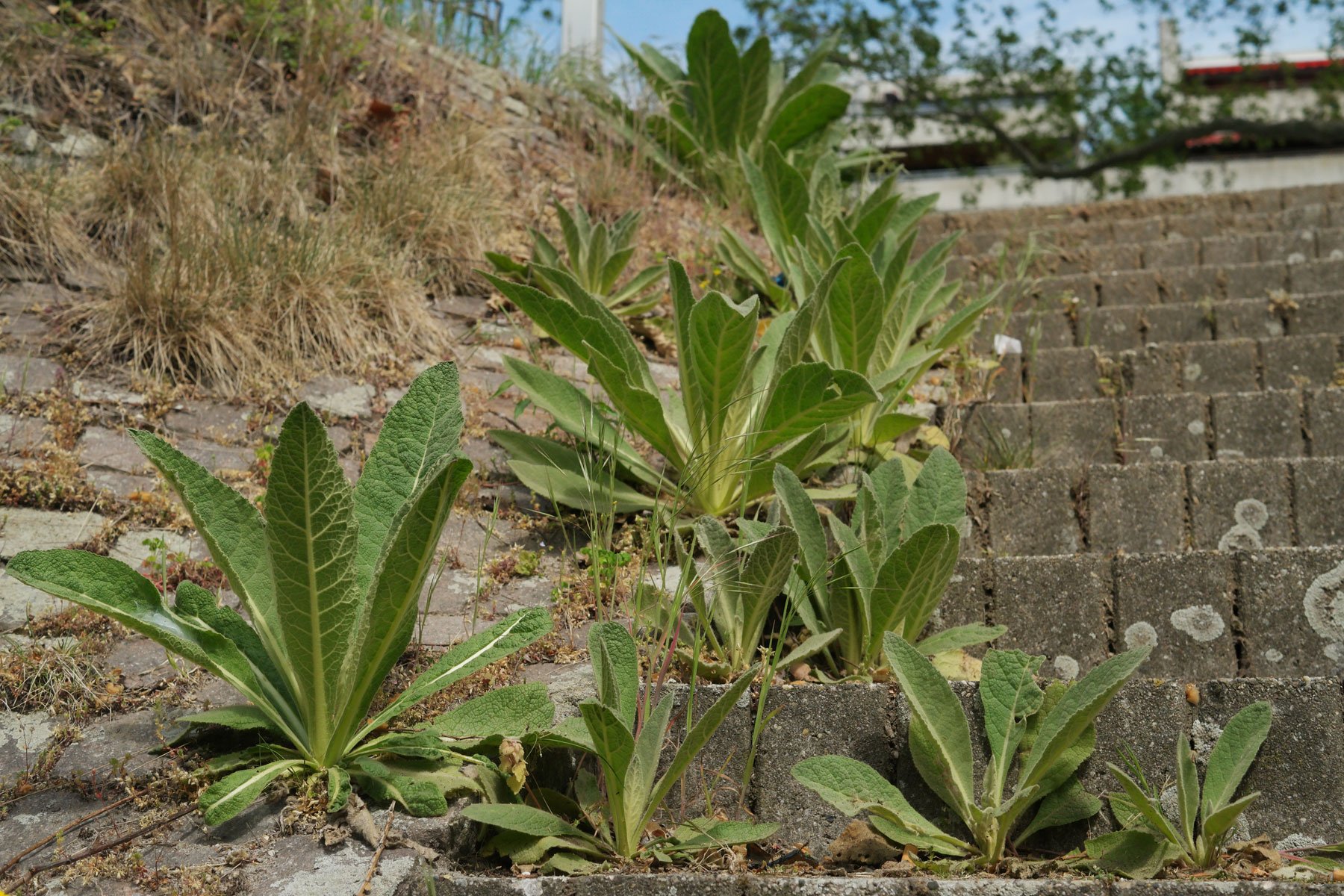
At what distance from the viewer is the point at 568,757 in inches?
71.6

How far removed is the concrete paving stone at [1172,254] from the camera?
425 cm

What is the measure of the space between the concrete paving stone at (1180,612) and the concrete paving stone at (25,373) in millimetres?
2476

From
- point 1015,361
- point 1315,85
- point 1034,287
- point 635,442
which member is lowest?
point 635,442

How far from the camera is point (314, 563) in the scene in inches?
63.9

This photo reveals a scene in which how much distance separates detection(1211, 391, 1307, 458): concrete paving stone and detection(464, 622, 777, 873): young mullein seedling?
1708 mm

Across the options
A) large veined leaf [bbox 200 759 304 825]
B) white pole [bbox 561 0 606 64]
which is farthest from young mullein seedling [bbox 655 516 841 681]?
white pole [bbox 561 0 606 64]

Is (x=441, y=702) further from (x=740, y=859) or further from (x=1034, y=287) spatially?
(x=1034, y=287)

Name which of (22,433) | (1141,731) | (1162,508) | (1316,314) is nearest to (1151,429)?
(1162,508)

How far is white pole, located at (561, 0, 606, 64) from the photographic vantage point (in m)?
5.60

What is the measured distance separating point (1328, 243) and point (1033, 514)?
247cm

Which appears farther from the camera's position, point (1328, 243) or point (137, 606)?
point (1328, 243)

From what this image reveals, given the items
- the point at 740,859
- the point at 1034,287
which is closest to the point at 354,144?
the point at 1034,287

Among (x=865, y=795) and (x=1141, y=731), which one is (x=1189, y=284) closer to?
(x=1141, y=731)

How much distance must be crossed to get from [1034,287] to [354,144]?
2429 millimetres
